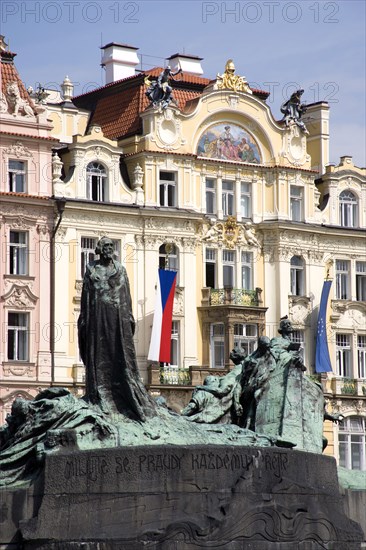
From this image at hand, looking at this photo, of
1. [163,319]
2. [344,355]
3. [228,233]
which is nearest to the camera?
[163,319]

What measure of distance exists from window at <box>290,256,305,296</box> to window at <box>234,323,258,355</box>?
255cm

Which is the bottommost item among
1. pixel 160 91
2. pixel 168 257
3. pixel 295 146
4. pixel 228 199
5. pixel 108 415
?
pixel 108 415

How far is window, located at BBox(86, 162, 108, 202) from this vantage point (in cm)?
5653

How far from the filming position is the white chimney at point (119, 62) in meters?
61.3

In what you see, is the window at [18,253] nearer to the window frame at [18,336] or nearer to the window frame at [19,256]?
the window frame at [19,256]

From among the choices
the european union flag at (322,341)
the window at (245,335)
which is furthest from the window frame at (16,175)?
the european union flag at (322,341)

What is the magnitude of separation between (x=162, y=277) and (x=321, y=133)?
389 inches

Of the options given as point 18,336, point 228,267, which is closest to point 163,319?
point 228,267

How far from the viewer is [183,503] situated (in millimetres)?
23578

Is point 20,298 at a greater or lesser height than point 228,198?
lesser

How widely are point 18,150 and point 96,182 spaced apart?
325cm

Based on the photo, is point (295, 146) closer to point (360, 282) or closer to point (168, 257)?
point (360, 282)

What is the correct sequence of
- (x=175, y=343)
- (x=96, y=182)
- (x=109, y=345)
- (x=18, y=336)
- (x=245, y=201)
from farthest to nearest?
(x=245, y=201)
(x=175, y=343)
(x=96, y=182)
(x=18, y=336)
(x=109, y=345)

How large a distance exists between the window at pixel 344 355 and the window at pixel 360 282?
5.22 feet
